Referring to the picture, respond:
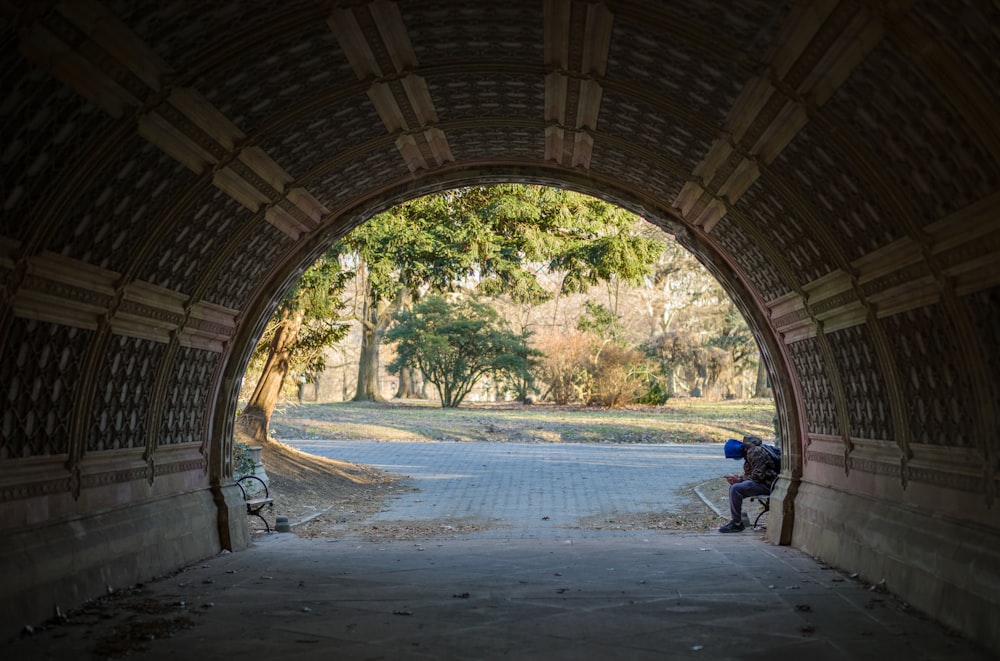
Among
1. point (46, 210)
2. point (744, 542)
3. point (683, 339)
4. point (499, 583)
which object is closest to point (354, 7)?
point (46, 210)

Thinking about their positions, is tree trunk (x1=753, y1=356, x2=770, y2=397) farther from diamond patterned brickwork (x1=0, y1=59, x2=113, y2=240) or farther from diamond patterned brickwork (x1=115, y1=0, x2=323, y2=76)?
diamond patterned brickwork (x1=0, y1=59, x2=113, y2=240)

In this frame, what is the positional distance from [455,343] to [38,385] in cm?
3445

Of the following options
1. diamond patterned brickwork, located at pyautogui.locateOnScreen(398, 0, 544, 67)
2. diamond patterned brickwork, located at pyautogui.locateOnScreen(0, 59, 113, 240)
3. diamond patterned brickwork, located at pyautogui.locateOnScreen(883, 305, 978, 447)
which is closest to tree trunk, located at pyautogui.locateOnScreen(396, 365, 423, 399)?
diamond patterned brickwork, located at pyautogui.locateOnScreen(398, 0, 544, 67)

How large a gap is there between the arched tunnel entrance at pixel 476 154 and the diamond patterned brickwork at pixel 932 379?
0.03 metres

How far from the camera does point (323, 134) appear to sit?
9.07m

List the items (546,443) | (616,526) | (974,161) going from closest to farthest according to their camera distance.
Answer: (974,161) < (616,526) < (546,443)

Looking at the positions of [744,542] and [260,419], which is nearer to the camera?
[744,542]

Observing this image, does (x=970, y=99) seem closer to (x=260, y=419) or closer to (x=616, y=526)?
(x=616, y=526)

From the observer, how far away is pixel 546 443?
103 feet

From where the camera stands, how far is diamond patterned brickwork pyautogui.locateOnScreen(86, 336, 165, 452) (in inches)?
329

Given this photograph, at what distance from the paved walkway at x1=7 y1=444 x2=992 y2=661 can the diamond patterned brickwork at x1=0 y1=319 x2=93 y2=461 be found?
1.27 m

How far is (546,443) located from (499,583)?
2277 centimetres

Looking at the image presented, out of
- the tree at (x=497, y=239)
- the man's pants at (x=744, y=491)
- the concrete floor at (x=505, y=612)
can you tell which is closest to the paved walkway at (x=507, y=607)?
the concrete floor at (x=505, y=612)

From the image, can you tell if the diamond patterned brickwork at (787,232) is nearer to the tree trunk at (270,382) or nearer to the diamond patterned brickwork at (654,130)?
the diamond patterned brickwork at (654,130)
